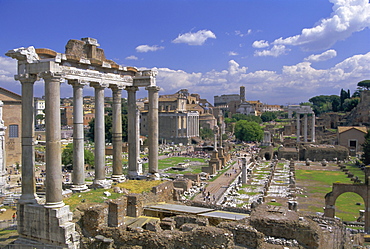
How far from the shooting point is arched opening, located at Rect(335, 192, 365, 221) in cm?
2548

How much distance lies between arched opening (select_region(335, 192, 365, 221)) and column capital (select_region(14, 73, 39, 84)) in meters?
22.3

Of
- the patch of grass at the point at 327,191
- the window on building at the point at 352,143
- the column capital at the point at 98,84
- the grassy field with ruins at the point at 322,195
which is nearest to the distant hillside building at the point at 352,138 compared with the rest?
the window on building at the point at 352,143

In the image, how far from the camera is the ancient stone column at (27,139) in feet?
42.2

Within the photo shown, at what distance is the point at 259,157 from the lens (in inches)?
2569

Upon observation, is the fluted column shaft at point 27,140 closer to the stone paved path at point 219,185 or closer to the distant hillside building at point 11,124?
the stone paved path at point 219,185

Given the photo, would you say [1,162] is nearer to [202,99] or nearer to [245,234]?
[245,234]

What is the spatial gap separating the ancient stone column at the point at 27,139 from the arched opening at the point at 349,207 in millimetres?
21262

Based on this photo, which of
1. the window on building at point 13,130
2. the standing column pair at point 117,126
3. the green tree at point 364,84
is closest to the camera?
the standing column pair at point 117,126

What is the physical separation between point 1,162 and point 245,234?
76.5 feet

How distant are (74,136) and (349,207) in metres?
23.7

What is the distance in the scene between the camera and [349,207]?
92.8ft

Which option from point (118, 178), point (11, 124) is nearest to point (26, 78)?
point (118, 178)

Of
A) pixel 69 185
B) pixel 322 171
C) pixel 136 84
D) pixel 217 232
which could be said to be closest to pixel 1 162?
pixel 69 185

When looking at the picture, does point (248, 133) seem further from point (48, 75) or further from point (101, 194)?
point (48, 75)
